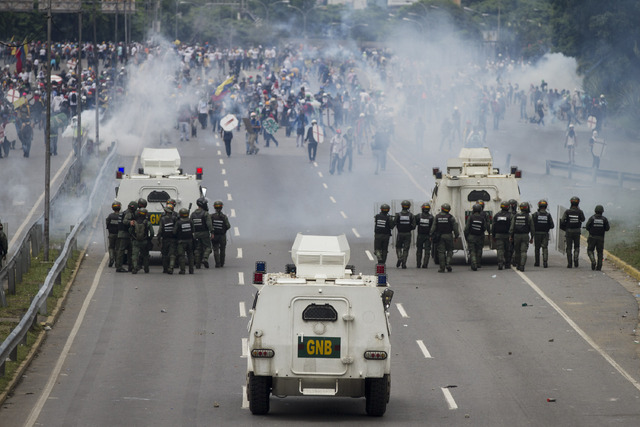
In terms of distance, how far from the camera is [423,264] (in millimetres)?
34594

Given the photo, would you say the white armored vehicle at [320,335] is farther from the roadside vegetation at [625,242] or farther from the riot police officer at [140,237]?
the roadside vegetation at [625,242]

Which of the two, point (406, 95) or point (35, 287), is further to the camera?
point (406, 95)

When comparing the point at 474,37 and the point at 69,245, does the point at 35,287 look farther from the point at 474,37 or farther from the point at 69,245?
the point at 474,37

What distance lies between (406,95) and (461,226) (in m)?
51.1

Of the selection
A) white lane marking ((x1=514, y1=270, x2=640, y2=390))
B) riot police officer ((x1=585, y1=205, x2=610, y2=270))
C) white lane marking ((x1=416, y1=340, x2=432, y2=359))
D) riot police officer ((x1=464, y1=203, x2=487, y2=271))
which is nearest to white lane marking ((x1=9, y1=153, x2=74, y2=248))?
riot police officer ((x1=464, y1=203, x2=487, y2=271))

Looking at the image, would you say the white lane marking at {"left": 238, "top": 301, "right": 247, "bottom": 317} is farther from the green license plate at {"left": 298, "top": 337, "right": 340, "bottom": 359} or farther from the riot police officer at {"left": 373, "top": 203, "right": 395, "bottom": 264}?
the green license plate at {"left": 298, "top": 337, "right": 340, "bottom": 359}

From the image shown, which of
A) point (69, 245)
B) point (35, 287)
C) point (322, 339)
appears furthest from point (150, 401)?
point (69, 245)

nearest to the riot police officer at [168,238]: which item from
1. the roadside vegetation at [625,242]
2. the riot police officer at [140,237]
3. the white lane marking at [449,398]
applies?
the riot police officer at [140,237]

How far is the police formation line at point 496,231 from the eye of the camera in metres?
33.5

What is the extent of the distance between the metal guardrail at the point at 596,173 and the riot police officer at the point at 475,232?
1812 centimetres

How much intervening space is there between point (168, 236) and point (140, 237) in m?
0.63

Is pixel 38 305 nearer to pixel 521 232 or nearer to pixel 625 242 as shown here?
pixel 521 232

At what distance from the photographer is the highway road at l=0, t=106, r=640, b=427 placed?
20.0 m

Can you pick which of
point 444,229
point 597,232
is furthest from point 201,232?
point 597,232
